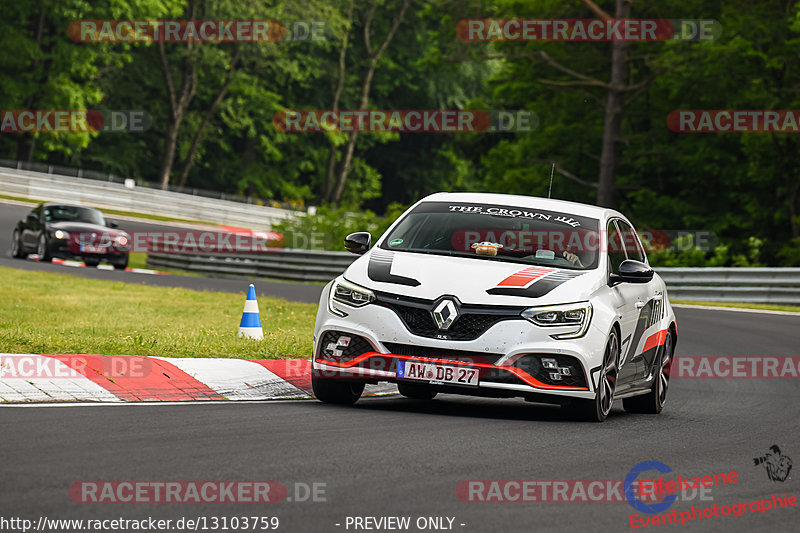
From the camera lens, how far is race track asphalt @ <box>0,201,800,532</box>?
5.87 meters

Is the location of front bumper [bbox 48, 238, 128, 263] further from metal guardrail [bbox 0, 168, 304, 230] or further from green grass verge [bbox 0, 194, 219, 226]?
green grass verge [bbox 0, 194, 219, 226]

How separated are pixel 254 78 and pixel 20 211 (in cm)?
2873

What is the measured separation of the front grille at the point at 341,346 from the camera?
9492 millimetres

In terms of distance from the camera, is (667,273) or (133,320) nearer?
(133,320)

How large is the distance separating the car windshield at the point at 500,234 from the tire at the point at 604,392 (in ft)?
2.30

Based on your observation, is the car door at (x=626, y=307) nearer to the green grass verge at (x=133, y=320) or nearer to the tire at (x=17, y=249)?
the green grass verge at (x=133, y=320)

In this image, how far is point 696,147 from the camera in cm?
4012

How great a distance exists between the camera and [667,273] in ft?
98.3

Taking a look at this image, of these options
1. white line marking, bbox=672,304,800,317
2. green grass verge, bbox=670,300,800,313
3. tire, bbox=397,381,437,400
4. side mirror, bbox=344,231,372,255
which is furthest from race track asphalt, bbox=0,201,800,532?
green grass verge, bbox=670,300,800,313

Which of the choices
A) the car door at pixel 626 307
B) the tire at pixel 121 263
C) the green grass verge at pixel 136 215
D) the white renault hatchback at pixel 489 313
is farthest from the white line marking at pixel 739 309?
the green grass verge at pixel 136 215

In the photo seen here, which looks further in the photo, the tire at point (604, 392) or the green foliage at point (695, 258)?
the green foliage at point (695, 258)

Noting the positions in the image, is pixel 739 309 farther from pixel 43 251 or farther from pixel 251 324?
pixel 43 251

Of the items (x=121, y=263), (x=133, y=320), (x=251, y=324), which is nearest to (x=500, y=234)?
(x=251, y=324)

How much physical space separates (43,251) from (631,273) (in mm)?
22779
